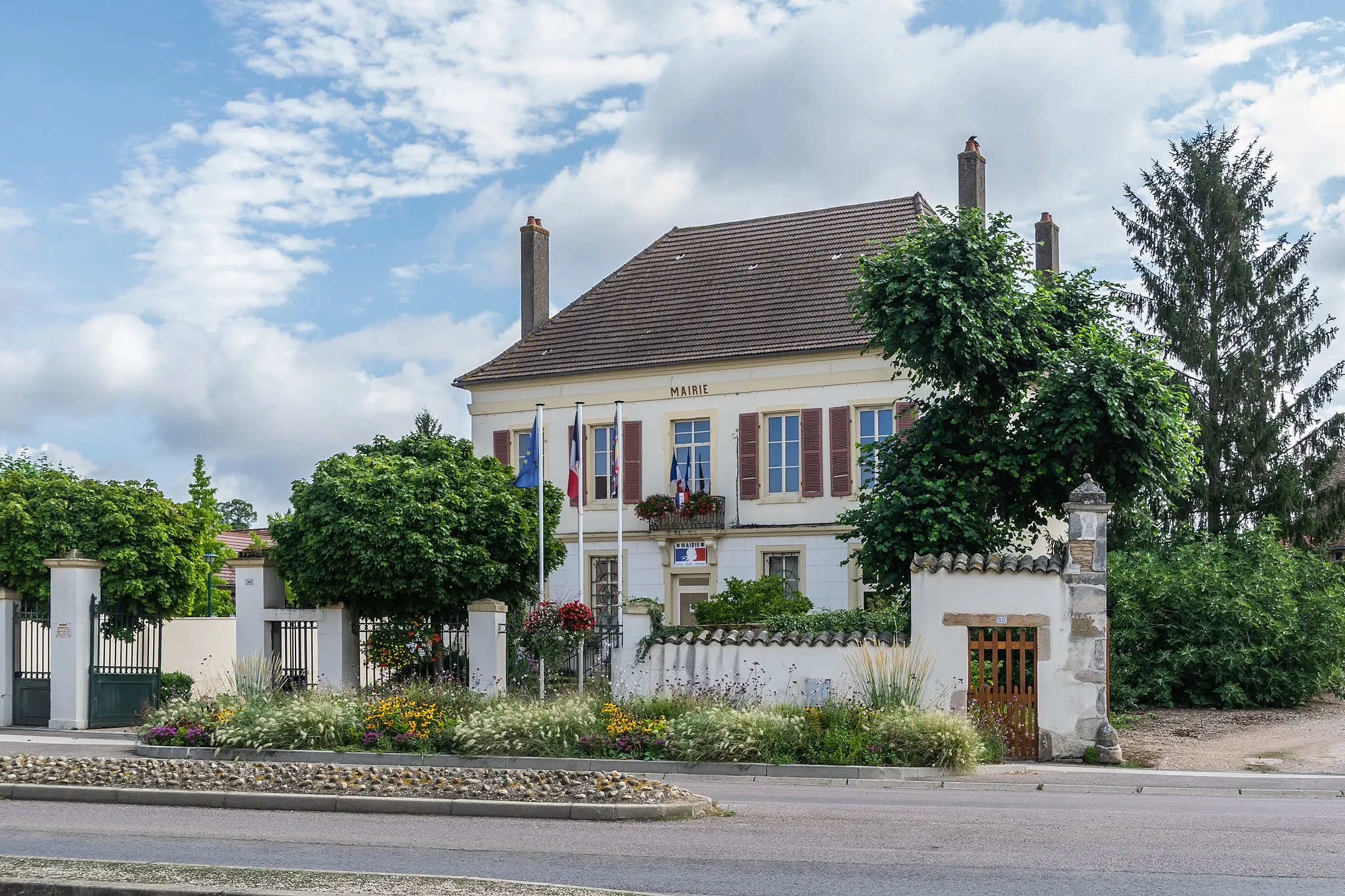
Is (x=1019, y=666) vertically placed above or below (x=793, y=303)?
below

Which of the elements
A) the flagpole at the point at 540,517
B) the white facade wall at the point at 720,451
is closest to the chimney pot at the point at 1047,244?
the white facade wall at the point at 720,451

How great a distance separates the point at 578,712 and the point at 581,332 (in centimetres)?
1937

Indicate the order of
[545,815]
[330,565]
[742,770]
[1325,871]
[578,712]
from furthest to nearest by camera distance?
[330,565] < [578,712] < [742,770] < [545,815] < [1325,871]

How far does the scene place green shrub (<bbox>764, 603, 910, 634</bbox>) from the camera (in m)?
22.8

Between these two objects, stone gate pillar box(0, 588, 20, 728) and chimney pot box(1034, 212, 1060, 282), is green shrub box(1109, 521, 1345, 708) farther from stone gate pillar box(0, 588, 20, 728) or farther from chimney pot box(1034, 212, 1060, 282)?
stone gate pillar box(0, 588, 20, 728)

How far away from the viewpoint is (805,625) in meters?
23.7

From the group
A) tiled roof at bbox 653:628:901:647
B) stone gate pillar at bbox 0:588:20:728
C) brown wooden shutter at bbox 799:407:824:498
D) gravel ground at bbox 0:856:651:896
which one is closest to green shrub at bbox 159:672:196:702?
stone gate pillar at bbox 0:588:20:728

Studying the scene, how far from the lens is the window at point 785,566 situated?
31.8 m

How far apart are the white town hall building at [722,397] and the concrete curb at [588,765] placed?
13349 millimetres

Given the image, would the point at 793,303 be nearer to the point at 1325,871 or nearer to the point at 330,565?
the point at 330,565

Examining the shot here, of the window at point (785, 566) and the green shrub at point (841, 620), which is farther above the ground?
the window at point (785, 566)

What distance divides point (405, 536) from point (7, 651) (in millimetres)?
7774

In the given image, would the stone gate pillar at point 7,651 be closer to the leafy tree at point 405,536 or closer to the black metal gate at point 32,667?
the black metal gate at point 32,667

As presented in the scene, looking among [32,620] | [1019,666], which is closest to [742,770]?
[1019,666]
